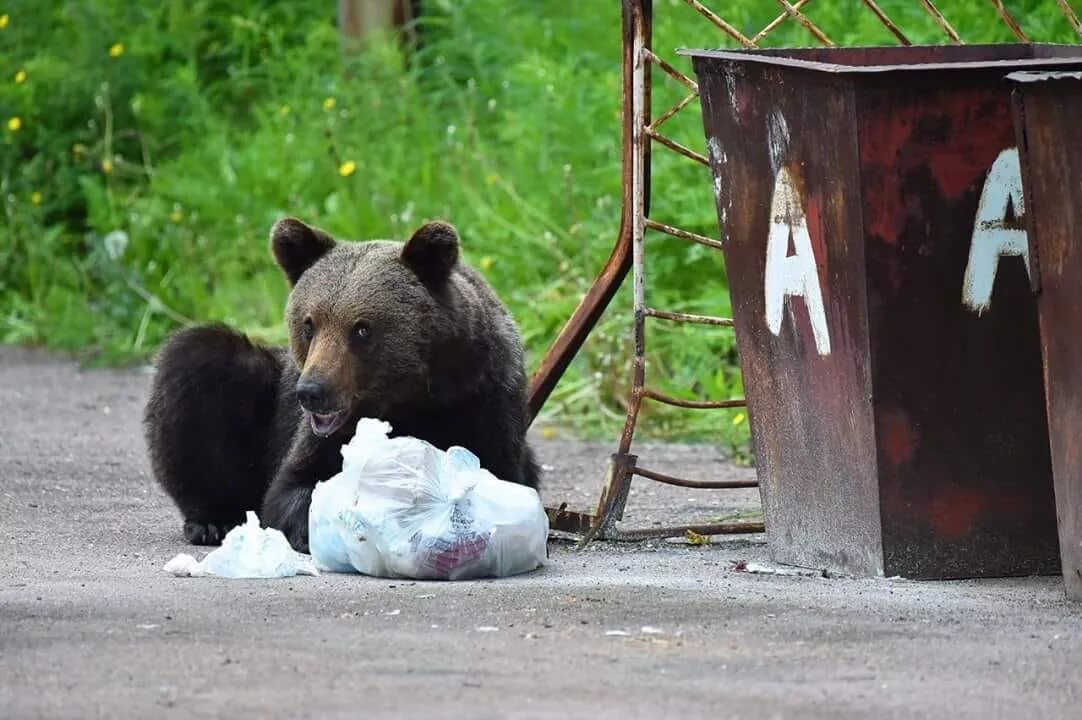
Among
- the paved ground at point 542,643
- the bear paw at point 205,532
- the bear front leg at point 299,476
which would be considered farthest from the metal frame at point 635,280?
the bear paw at point 205,532

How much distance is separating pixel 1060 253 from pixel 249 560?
8.19ft

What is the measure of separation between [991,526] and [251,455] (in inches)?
114

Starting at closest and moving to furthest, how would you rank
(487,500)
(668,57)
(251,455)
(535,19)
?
(487,500) < (251,455) < (668,57) < (535,19)

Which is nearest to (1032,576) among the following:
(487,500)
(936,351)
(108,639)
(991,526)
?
(991,526)

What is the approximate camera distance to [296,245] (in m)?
6.65

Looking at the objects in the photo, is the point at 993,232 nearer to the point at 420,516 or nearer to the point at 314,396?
the point at 420,516

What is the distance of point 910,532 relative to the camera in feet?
18.3

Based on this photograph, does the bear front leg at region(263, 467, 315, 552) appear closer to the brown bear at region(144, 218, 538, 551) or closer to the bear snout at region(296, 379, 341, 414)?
the brown bear at region(144, 218, 538, 551)

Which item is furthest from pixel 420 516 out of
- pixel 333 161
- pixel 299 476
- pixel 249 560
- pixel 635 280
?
pixel 333 161

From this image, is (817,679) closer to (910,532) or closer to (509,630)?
(509,630)

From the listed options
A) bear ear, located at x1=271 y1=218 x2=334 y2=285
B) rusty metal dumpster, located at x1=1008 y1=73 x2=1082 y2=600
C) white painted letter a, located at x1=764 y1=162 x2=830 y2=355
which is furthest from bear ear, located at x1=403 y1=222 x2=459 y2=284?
rusty metal dumpster, located at x1=1008 y1=73 x2=1082 y2=600

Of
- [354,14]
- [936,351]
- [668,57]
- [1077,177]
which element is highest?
[354,14]

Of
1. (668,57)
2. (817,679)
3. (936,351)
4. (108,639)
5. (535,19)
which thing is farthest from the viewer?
(535,19)

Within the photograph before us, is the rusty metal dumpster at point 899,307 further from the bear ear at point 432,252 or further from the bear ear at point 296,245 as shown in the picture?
the bear ear at point 296,245
